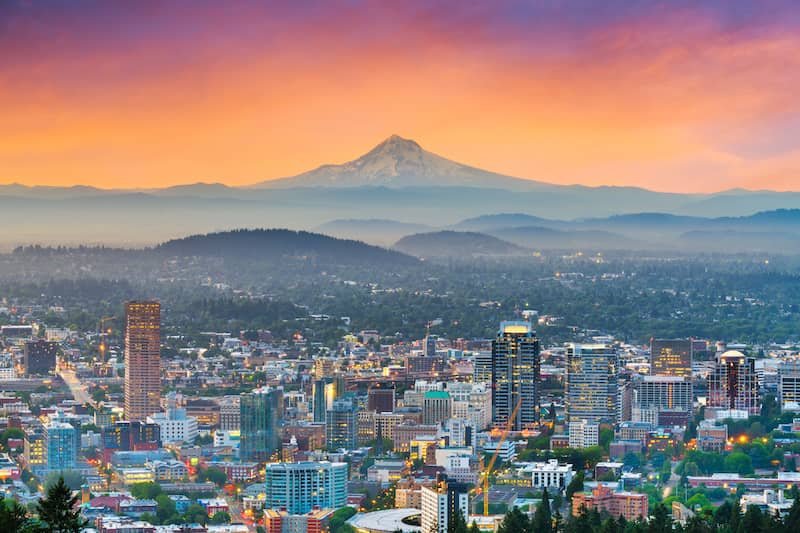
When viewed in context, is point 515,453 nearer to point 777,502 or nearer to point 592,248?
point 777,502

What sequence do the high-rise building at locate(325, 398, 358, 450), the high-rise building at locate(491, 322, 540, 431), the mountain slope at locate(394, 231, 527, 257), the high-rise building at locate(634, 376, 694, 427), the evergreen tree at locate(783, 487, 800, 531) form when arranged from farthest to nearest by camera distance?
the mountain slope at locate(394, 231, 527, 257)
the high-rise building at locate(634, 376, 694, 427)
the high-rise building at locate(491, 322, 540, 431)
the high-rise building at locate(325, 398, 358, 450)
the evergreen tree at locate(783, 487, 800, 531)

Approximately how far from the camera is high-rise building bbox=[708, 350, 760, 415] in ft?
108

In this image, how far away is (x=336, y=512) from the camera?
22859mm

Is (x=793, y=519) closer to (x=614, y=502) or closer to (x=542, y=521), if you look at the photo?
(x=542, y=521)

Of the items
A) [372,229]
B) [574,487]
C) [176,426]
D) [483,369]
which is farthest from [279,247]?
[574,487]

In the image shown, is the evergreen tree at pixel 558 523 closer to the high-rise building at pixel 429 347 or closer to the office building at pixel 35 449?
the office building at pixel 35 449

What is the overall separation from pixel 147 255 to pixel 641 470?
50748 millimetres

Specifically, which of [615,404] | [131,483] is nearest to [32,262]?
[615,404]

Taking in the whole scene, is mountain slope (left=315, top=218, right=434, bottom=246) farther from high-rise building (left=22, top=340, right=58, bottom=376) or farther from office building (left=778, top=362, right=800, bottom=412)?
office building (left=778, top=362, right=800, bottom=412)

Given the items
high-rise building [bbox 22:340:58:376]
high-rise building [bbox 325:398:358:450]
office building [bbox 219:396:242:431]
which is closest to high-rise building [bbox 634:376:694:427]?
high-rise building [bbox 325:398:358:450]

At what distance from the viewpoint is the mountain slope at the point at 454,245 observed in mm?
90000

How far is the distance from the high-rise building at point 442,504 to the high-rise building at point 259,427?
19.7ft

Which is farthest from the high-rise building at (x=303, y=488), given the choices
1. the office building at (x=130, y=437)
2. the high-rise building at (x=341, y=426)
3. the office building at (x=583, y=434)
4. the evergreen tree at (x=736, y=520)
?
the office building at (x=583, y=434)

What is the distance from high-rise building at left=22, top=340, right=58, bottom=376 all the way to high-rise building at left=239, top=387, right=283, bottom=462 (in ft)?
37.7
